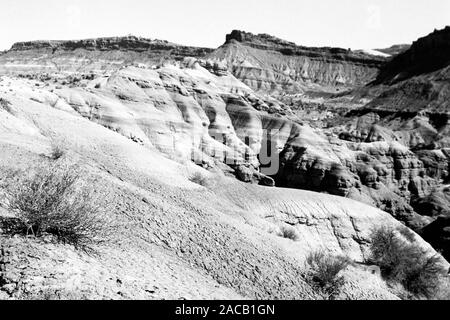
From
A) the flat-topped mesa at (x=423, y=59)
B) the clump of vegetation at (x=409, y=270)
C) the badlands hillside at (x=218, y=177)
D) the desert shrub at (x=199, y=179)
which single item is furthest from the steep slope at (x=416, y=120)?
the desert shrub at (x=199, y=179)

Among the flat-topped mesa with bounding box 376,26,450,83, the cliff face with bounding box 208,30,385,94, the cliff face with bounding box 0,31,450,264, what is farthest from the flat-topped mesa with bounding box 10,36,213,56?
the cliff face with bounding box 0,31,450,264

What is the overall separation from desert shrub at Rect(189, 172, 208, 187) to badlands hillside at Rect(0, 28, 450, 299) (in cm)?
13

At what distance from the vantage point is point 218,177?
85.5 feet

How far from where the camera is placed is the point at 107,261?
7512mm

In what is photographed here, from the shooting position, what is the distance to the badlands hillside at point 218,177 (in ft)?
25.9

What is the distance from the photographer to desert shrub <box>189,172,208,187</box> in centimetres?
2252

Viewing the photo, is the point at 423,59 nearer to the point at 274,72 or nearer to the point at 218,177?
the point at 274,72

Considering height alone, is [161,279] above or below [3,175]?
below

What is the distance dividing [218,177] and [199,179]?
3.23 meters

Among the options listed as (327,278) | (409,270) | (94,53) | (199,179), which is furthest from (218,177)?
(94,53)

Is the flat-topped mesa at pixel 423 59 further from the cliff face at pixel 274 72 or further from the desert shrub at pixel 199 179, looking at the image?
the desert shrub at pixel 199 179
